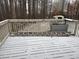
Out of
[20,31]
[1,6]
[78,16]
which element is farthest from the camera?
[78,16]

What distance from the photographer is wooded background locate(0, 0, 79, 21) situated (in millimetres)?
4996

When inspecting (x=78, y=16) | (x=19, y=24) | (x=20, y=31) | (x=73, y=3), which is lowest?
(x=20, y=31)

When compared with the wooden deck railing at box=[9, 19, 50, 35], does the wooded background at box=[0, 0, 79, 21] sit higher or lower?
higher

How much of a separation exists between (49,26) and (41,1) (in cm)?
150

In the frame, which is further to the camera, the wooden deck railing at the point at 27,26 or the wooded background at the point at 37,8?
the wooded background at the point at 37,8

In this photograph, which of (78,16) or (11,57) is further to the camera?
(78,16)

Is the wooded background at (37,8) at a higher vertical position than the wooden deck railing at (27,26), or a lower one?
higher

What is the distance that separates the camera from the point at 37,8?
204 inches

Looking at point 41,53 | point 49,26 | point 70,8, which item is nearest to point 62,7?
point 70,8

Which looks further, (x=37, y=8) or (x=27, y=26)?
(x=37, y=8)

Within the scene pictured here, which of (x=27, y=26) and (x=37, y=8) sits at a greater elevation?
(x=37, y=8)

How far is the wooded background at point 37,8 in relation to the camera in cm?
500

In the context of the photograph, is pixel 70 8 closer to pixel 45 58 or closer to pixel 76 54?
pixel 76 54

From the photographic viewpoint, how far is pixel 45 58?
2232 millimetres
